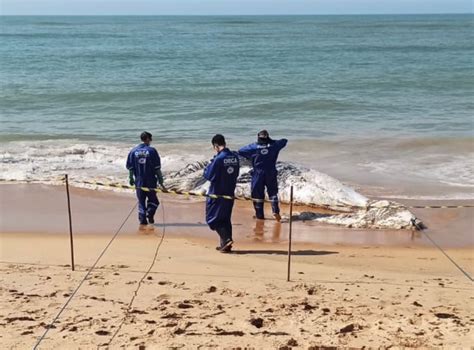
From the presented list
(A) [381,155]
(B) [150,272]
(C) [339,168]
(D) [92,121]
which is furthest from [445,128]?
(B) [150,272]

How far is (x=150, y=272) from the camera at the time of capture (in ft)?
25.0

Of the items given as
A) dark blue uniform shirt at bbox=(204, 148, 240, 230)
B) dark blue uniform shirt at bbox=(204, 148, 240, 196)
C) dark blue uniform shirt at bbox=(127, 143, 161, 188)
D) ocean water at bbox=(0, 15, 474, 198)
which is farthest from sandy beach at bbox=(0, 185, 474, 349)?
ocean water at bbox=(0, 15, 474, 198)

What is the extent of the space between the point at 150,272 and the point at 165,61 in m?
35.7

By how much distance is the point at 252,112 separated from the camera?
2411cm

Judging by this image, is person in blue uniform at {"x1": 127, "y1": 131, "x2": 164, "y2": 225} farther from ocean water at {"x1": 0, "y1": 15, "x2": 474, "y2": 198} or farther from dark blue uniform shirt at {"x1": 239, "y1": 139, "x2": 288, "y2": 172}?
ocean water at {"x1": 0, "y1": 15, "x2": 474, "y2": 198}

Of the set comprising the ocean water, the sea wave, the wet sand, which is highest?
the ocean water

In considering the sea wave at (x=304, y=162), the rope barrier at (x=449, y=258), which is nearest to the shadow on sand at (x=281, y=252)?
the rope barrier at (x=449, y=258)

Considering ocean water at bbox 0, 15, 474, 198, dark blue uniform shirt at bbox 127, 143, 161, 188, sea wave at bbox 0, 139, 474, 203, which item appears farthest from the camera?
ocean water at bbox 0, 15, 474, 198

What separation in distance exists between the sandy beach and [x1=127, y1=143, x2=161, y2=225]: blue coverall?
1.00 ft

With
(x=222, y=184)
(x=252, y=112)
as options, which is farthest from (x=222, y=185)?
(x=252, y=112)

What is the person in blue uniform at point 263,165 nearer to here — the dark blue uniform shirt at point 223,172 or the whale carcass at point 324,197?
the whale carcass at point 324,197

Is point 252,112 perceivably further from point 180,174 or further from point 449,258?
point 449,258

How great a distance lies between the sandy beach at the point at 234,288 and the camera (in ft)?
18.8

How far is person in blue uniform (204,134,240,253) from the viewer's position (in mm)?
8523
